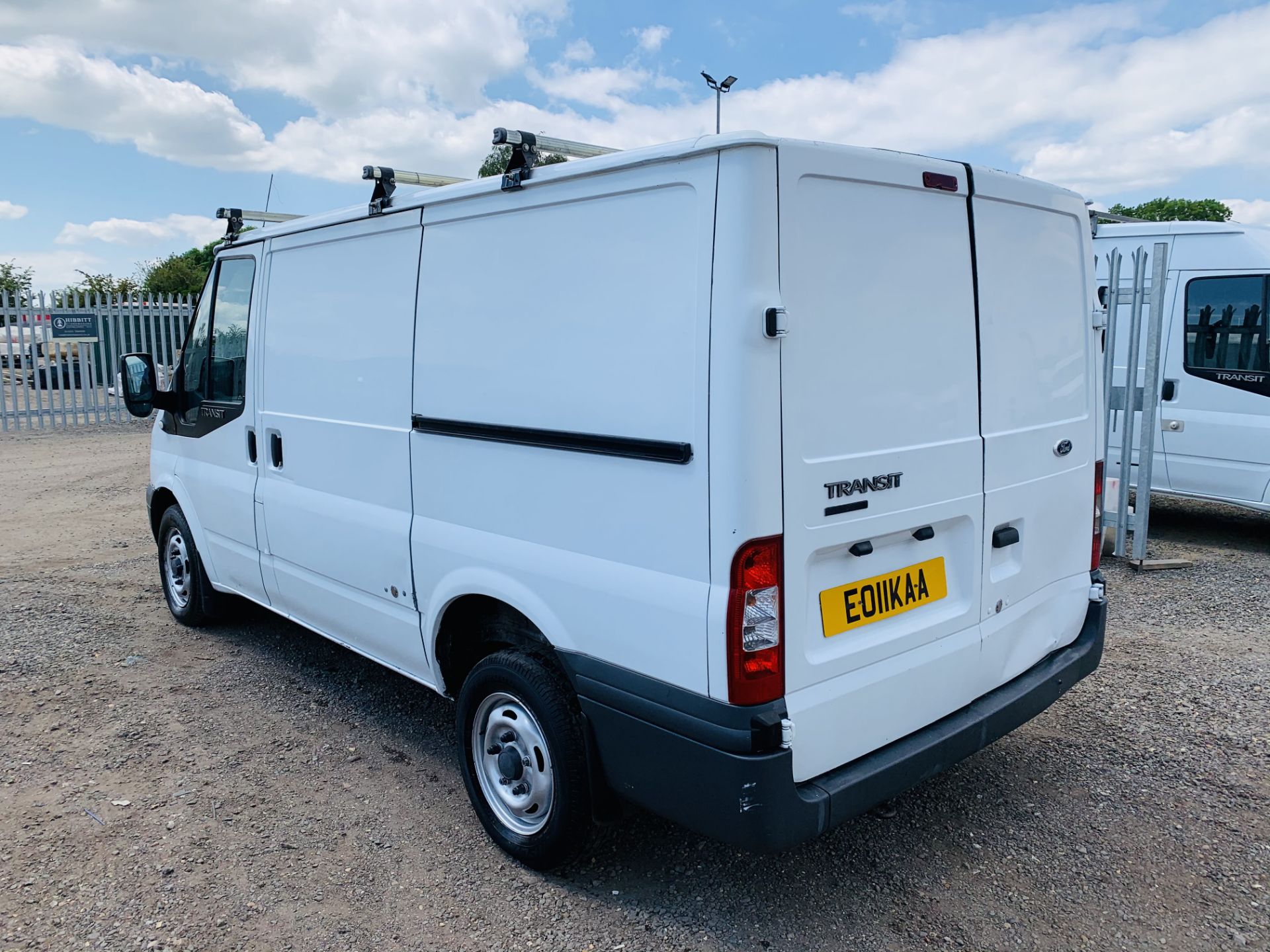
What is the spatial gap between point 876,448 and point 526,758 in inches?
61.4

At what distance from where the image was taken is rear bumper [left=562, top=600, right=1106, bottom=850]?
7.80ft

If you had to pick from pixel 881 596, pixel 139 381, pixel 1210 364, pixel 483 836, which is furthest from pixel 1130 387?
pixel 139 381

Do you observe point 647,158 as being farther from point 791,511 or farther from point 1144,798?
point 1144,798

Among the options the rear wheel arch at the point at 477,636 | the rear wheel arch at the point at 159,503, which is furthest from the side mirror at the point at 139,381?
the rear wheel arch at the point at 477,636

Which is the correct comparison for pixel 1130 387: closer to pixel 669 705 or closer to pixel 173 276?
pixel 669 705

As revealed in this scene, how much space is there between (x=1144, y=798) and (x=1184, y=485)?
4.80m

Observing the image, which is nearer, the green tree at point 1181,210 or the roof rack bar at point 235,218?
the roof rack bar at point 235,218

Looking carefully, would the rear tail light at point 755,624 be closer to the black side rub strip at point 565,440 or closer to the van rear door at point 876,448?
the van rear door at point 876,448

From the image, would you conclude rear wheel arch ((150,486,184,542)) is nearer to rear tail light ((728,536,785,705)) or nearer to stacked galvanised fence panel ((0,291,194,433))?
rear tail light ((728,536,785,705))

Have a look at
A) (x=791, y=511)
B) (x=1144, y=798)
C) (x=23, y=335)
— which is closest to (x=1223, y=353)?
(x=1144, y=798)

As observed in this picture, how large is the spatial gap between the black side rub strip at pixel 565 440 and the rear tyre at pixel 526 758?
74 cm

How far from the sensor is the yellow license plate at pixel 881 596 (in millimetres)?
2561

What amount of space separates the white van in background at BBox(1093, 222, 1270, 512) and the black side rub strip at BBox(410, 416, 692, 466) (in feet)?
18.6

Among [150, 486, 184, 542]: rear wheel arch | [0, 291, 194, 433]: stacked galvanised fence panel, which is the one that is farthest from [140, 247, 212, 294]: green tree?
[150, 486, 184, 542]: rear wheel arch
